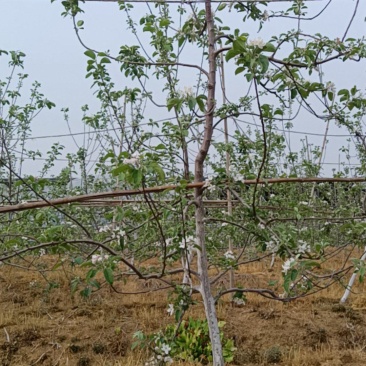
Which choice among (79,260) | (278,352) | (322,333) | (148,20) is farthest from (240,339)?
(148,20)

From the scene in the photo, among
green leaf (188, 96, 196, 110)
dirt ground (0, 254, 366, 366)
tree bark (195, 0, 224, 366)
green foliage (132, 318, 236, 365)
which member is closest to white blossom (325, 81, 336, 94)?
tree bark (195, 0, 224, 366)

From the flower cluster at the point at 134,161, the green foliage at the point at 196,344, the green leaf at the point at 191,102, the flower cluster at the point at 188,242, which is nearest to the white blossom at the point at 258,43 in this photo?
the green leaf at the point at 191,102

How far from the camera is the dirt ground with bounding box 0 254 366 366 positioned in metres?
3.26

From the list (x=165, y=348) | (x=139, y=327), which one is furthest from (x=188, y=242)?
(x=139, y=327)

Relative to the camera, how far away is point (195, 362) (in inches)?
123

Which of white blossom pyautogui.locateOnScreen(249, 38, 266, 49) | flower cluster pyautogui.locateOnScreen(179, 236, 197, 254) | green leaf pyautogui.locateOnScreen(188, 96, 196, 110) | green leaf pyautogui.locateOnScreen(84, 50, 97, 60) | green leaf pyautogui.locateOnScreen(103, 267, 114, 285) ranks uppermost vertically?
green leaf pyautogui.locateOnScreen(84, 50, 97, 60)

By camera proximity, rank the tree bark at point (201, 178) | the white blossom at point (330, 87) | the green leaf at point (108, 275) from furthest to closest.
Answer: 1. the tree bark at point (201, 178)
2. the white blossom at point (330, 87)
3. the green leaf at point (108, 275)

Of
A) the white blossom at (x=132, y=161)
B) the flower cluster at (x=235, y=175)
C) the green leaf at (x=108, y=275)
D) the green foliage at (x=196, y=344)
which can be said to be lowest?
the green foliage at (x=196, y=344)

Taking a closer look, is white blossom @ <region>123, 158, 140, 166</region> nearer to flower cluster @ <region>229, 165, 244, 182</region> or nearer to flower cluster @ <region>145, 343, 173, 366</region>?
flower cluster @ <region>229, 165, 244, 182</region>

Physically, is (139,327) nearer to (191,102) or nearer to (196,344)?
(196,344)

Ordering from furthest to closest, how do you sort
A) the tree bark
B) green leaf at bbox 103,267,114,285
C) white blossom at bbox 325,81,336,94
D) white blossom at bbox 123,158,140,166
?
the tree bark → white blossom at bbox 325,81,336,94 → green leaf at bbox 103,267,114,285 → white blossom at bbox 123,158,140,166

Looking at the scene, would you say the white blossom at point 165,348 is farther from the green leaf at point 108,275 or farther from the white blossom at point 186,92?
the white blossom at point 186,92

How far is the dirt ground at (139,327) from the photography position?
326 cm

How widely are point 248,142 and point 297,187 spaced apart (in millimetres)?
3633
